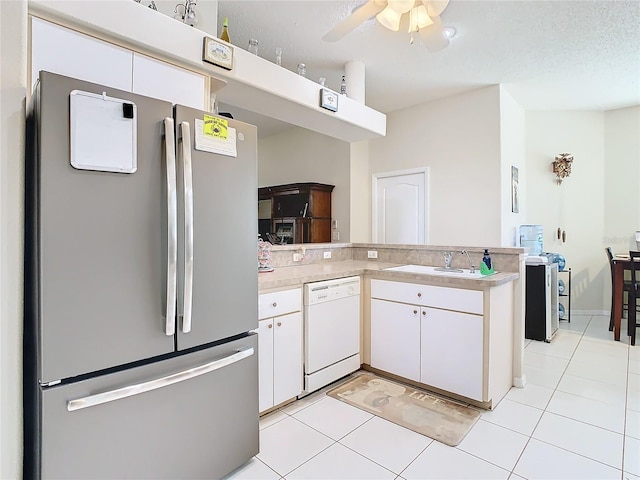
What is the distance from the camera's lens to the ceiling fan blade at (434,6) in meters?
2.16

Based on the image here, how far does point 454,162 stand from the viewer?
169 inches

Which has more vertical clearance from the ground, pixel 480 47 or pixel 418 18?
pixel 480 47

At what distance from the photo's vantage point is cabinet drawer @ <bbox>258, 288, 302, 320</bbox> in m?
2.13

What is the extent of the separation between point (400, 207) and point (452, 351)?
2.74m

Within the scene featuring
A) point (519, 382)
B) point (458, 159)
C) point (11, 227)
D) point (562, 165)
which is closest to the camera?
point (11, 227)

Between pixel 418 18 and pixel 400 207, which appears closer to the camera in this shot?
pixel 418 18

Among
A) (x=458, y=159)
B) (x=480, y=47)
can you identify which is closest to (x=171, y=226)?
(x=480, y=47)

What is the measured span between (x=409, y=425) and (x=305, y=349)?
797 millimetres

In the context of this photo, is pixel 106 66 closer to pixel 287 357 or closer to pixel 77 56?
pixel 77 56

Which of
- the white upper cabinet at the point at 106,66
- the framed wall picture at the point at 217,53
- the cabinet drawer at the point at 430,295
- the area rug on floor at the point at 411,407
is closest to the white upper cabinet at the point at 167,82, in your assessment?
the white upper cabinet at the point at 106,66

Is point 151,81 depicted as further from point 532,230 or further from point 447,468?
point 532,230

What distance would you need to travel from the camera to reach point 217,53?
2.04 metres

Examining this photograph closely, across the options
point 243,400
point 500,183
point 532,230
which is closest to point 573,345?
point 532,230

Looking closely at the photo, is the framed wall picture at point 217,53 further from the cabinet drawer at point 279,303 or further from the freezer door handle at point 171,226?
the cabinet drawer at point 279,303
